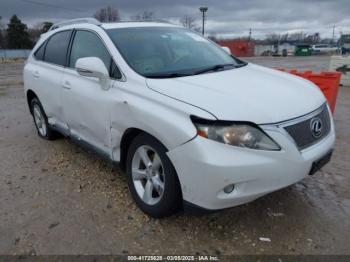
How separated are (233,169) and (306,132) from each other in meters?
0.75

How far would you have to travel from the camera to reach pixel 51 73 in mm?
4383

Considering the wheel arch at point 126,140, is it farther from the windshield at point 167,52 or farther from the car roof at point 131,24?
the car roof at point 131,24

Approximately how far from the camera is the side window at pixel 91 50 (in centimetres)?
323

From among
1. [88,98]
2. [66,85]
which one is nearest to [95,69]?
[88,98]

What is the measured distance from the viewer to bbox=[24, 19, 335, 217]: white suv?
233 cm

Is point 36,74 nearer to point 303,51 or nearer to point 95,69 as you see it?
point 95,69

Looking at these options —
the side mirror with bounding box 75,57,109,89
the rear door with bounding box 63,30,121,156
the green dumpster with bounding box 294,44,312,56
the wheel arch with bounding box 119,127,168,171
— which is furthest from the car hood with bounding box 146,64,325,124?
→ the green dumpster with bounding box 294,44,312,56

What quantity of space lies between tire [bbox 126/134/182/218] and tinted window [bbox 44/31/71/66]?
6.28 ft

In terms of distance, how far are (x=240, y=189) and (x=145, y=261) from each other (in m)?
0.93

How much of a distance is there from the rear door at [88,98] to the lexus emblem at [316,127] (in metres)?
1.78

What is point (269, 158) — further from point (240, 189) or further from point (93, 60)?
point (93, 60)

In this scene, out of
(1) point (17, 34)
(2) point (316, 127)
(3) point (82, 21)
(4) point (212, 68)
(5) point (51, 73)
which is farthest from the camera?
(1) point (17, 34)

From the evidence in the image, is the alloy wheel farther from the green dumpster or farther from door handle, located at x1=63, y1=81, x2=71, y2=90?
the green dumpster

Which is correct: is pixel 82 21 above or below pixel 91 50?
above
